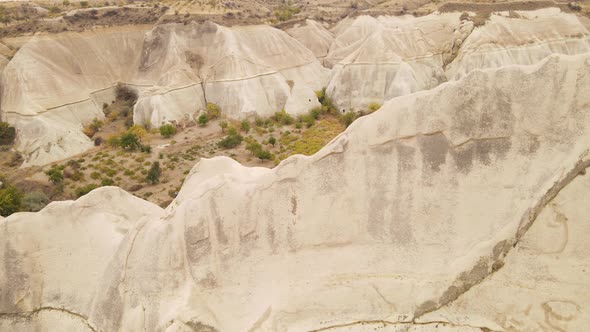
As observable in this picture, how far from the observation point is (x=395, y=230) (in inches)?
358

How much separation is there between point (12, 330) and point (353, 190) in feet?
30.9

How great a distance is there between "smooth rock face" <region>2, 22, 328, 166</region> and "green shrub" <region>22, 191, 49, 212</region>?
7.00 metres

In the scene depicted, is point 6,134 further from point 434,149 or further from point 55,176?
point 434,149

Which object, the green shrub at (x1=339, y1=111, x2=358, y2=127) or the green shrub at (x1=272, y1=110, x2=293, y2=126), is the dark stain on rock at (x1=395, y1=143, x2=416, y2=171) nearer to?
the green shrub at (x1=339, y1=111, x2=358, y2=127)

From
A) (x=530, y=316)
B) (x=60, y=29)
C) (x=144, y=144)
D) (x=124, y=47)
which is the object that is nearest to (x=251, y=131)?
(x=144, y=144)

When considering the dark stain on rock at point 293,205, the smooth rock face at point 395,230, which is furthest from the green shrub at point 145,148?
the dark stain on rock at point 293,205

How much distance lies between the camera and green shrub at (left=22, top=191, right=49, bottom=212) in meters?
19.1

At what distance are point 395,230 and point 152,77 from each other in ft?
103

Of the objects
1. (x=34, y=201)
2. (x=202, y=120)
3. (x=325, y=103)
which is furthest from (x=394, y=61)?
(x=34, y=201)

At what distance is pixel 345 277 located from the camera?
9211 mm

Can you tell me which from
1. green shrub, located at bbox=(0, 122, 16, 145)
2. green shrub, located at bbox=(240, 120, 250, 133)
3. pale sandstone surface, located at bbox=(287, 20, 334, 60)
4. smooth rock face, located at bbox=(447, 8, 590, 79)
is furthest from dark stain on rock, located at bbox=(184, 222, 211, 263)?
pale sandstone surface, located at bbox=(287, 20, 334, 60)

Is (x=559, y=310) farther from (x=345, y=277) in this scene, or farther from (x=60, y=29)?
(x=60, y=29)

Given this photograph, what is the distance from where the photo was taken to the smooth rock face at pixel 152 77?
95.6 feet

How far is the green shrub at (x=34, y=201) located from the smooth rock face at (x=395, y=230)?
11268mm
